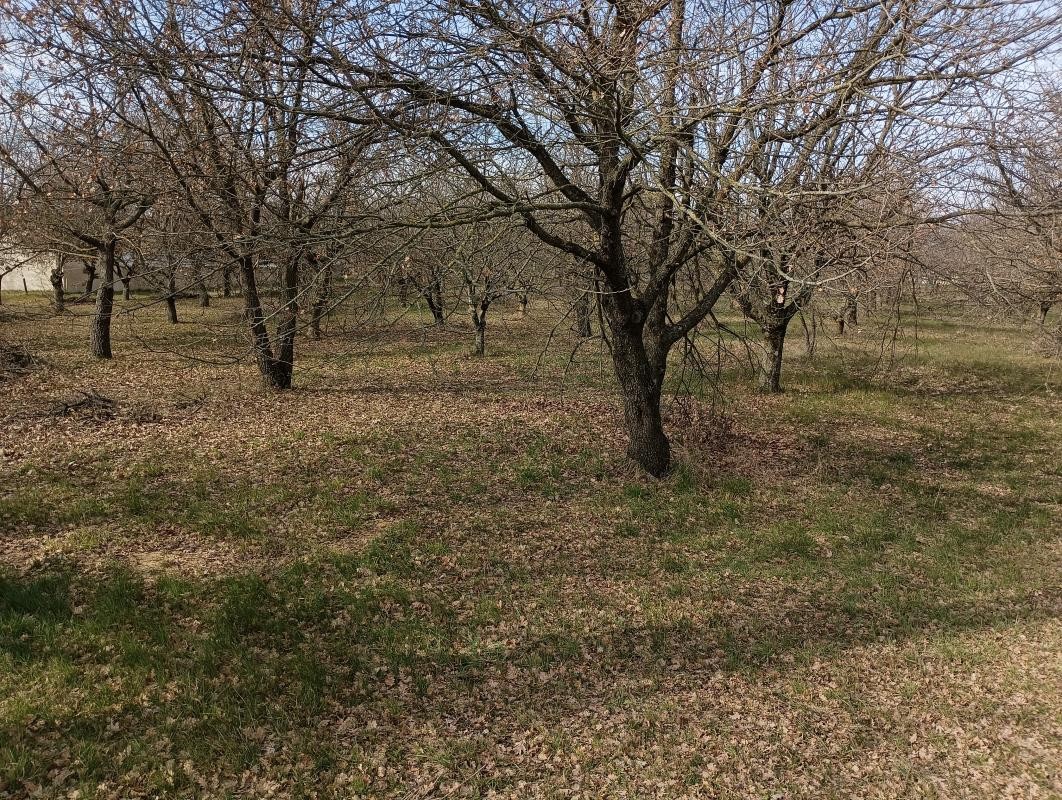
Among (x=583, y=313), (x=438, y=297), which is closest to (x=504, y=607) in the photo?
(x=438, y=297)

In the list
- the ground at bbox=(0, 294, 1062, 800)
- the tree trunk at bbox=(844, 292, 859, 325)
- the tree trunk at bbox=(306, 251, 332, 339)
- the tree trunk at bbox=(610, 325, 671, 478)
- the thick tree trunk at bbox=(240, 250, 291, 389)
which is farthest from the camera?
the thick tree trunk at bbox=(240, 250, 291, 389)

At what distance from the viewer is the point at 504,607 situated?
535 centimetres

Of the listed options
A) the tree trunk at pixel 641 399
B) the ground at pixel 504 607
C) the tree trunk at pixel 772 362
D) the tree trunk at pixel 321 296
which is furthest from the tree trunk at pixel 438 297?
the tree trunk at pixel 772 362

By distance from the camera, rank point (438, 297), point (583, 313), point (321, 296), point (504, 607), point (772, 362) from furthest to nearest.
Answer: point (772, 362)
point (583, 313)
point (438, 297)
point (321, 296)
point (504, 607)

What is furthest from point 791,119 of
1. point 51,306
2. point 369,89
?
point 51,306

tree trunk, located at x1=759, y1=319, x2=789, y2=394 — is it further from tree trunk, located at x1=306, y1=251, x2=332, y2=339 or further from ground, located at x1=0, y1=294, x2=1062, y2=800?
tree trunk, located at x1=306, y1=251, x2=332, y2=339

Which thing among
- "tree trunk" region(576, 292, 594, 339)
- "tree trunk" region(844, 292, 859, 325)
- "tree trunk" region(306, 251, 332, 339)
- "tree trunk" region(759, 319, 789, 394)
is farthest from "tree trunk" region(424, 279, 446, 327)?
"tree trunk" region(759, 319, 789, 394)

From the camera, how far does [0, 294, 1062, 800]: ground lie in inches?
145

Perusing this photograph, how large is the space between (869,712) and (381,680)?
134 inches

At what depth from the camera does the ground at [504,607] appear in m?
3.68

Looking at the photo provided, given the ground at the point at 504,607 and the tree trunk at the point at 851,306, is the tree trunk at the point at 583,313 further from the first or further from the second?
the tree trunk at the point at 851,306

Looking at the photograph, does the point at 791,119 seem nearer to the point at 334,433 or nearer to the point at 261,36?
the point at 261,36

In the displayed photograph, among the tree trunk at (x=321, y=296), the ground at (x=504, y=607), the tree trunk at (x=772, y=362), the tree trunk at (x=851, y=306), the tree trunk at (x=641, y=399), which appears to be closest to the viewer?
the ground at (x=504, y=607)

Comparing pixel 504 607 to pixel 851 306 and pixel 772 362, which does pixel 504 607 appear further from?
pixel 772 362
